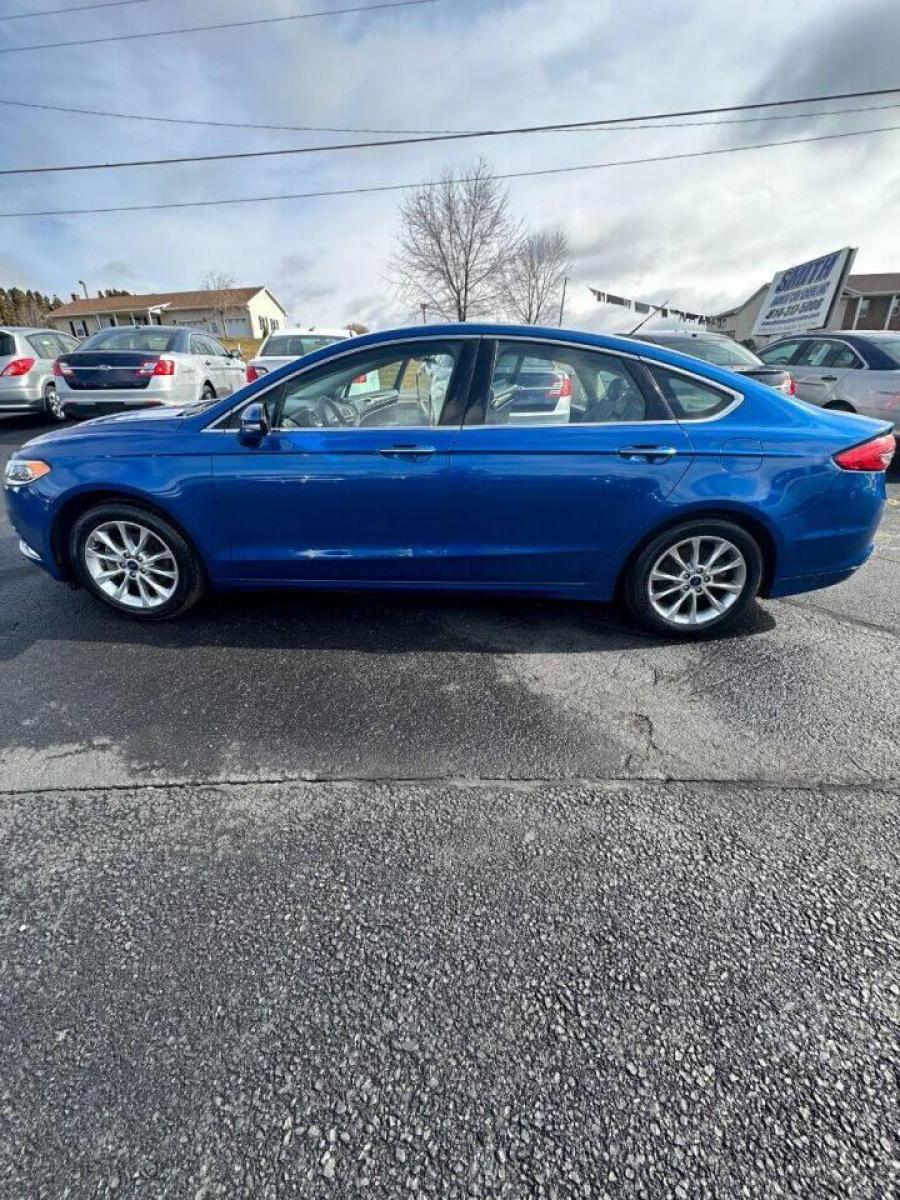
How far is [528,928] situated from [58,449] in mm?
3371

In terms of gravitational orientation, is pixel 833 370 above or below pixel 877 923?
above

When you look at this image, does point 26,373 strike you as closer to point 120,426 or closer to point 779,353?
point 120,426

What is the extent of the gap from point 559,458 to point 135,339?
9806 millimetres

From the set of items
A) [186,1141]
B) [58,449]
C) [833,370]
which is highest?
[833,370]

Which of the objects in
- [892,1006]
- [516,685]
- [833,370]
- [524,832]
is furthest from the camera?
[833,370]

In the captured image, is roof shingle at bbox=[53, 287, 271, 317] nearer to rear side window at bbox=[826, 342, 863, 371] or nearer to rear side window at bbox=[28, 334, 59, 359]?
rear side window at bbox=[28, 334, 59, 359]

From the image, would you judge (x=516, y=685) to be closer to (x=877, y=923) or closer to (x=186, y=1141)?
(x=877, y=923)

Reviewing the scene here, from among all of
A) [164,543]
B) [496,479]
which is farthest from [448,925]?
[164,543]

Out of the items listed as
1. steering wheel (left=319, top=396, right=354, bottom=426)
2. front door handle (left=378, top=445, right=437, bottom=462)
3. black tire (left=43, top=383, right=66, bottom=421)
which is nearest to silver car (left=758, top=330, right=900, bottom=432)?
front door handle (left=378, top=445, right=437, bottom=462)

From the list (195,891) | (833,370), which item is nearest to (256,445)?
(195,891)

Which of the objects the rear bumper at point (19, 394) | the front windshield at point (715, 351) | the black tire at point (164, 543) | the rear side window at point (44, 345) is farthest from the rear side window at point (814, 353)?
the rear side window at point (44, 345)

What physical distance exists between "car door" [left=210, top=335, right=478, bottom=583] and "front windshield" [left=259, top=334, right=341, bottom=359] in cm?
865

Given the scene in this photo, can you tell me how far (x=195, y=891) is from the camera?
5.98 ft

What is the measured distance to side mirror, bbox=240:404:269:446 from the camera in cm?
299
